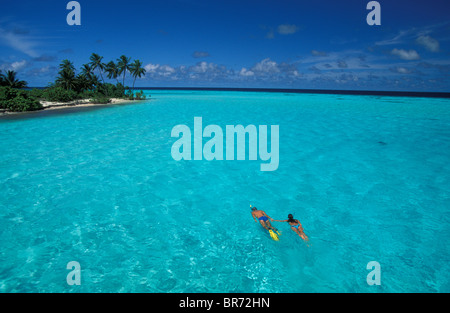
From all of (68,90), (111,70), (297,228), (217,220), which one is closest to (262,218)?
(297,228)

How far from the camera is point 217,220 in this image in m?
7.49

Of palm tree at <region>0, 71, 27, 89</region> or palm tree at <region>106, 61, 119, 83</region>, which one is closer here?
palm tree at <region>0, 71, 27, 89</region>

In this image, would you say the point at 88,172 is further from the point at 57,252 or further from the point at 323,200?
the point at 323,200

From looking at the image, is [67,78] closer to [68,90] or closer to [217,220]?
[68,90]

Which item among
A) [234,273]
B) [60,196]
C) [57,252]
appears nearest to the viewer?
[234,273]

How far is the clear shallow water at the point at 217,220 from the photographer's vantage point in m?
5.23

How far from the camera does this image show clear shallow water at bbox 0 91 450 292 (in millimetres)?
5230

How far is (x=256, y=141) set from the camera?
16.7 m

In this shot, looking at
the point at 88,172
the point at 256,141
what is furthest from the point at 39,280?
the point at 256,141

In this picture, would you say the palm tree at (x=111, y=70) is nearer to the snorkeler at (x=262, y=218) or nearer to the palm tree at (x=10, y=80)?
the palm tree at (x=10, y=80)

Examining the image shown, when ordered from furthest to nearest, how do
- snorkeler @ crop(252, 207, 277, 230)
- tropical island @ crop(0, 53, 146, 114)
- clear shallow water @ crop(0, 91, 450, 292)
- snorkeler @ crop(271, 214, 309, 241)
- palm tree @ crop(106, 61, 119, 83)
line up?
palm tree @ crop(106, 61, 119, 83) → tropical island @ crop(0, 53, 146, 114) → snorkeler @ crop(252, 207, 277, 230) → snorkeler @ crop(271, 214, 309, 241) → clear shallow water @ crop(0, 91, 450, 292)

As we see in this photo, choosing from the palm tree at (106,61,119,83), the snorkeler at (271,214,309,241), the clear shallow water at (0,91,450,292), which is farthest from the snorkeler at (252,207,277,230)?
the palm tree at (106,61,119,83)

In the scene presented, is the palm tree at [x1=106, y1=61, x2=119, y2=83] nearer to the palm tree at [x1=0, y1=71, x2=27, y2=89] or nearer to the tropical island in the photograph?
the tropical island
